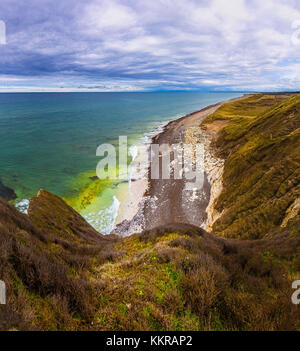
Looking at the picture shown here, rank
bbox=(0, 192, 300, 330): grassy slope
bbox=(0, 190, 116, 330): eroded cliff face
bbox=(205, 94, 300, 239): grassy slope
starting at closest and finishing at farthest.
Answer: bbox=(0, 190, 116, 330): eroded cliff face < bbox=(0, 192, 300, 330): grassy slope < bbox=(205, 94, 300, 239): grassy slope

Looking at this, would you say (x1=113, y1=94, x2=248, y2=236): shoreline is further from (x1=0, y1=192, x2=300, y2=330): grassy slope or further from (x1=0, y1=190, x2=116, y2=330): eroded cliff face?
(x1=0, y1=190, x2=116, y2=330): eroded cliff face

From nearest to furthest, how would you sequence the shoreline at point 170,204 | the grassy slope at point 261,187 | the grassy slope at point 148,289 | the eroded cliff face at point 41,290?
the eroded cliff face at point 41,290 < the grassy slope at point 148,289 < the grassy slope at point 261,187 < the shoreline at point 170,204

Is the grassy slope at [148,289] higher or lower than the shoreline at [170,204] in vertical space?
higher

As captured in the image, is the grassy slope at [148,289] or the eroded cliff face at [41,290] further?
the grassy slope at [148,289]

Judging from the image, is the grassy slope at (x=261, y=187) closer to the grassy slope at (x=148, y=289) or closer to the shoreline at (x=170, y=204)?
the shoreline at (x=170, y=204)

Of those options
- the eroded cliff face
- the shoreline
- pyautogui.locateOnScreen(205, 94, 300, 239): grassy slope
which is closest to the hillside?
the eroded cliff face

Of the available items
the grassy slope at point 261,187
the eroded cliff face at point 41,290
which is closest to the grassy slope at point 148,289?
the eroded cliff face at point 41,290

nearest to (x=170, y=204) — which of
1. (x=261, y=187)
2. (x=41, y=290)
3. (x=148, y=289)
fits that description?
(x=261, y=187)

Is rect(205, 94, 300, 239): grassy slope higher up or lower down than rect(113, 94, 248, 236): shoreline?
higher up

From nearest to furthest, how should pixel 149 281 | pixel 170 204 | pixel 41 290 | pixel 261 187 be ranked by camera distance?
pixel 41 290, pixel 149 281, pixel 261 187, pixel 170 204

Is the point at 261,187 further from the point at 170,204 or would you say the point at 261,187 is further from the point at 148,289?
the point at 148,289

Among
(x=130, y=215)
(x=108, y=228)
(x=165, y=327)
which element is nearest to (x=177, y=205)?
(x=130, y=215)
